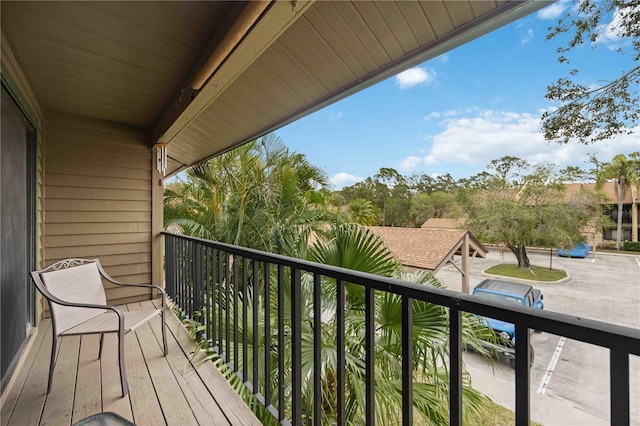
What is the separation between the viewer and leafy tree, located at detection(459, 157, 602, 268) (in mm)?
13305

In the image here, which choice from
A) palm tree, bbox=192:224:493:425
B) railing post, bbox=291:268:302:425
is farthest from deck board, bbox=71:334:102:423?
railing post, bbox=291:268:302:425

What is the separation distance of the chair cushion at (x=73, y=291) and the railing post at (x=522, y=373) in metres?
2.28

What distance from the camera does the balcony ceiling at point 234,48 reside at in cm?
147

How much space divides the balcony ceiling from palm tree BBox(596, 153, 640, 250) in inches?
379

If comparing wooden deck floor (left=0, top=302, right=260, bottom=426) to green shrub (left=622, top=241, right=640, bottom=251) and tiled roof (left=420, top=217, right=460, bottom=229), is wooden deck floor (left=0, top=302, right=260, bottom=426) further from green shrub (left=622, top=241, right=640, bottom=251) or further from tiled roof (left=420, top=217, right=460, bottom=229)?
tiled roof (left=420, top=217, right=460, bottom=229)

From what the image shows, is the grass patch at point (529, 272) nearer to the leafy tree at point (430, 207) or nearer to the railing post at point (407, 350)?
the leafy tree at point (430, 207)

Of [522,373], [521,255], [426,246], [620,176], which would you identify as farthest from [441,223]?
[522,373]

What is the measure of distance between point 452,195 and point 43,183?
21.3 meters

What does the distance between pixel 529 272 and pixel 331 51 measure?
53.4 ft

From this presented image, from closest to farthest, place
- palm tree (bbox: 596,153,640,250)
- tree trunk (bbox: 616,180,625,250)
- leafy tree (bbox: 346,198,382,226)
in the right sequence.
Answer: leafy tree (bbox: 346,198,382,226)
palm tree (bbox: 596,153,640,250)
tree trunk (bbox: 616,180,625,250)

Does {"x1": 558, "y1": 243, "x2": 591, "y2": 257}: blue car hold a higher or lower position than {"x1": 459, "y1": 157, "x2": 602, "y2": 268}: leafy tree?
lower

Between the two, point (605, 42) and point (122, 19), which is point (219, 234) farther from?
point (605, 42)

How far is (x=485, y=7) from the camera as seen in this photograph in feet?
4.32

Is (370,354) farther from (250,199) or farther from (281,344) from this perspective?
(250,199)
